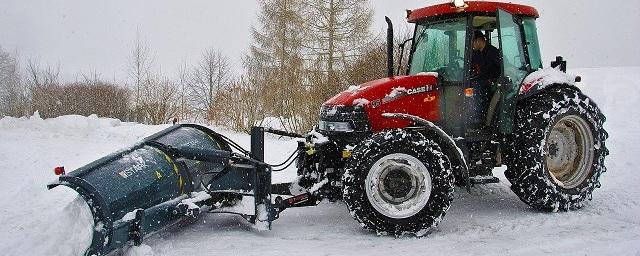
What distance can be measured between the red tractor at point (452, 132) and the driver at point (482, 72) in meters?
0.02

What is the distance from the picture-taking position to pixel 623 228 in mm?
4891

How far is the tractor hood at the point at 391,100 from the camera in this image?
5215 mm

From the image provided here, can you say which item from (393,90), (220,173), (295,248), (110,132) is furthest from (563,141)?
(110,132)

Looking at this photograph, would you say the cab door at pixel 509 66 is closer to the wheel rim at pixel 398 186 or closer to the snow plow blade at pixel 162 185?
the wheel rim at pixel 398 186

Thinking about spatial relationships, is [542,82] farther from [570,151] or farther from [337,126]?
[337,126]

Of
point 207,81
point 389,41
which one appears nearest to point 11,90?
point 207,81

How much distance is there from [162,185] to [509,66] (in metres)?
3.68

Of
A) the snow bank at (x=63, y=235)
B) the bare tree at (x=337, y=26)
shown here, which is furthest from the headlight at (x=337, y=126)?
the bare tree at (x=337, y=26)

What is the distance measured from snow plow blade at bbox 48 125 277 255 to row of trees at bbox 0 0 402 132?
929 centimetres

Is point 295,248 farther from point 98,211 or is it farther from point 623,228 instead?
point 623,228

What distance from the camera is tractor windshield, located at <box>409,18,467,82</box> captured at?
18.1 ft

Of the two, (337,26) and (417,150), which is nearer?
(417,150)

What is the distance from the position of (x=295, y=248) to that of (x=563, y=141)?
130 inches

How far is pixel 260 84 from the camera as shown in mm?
16016
